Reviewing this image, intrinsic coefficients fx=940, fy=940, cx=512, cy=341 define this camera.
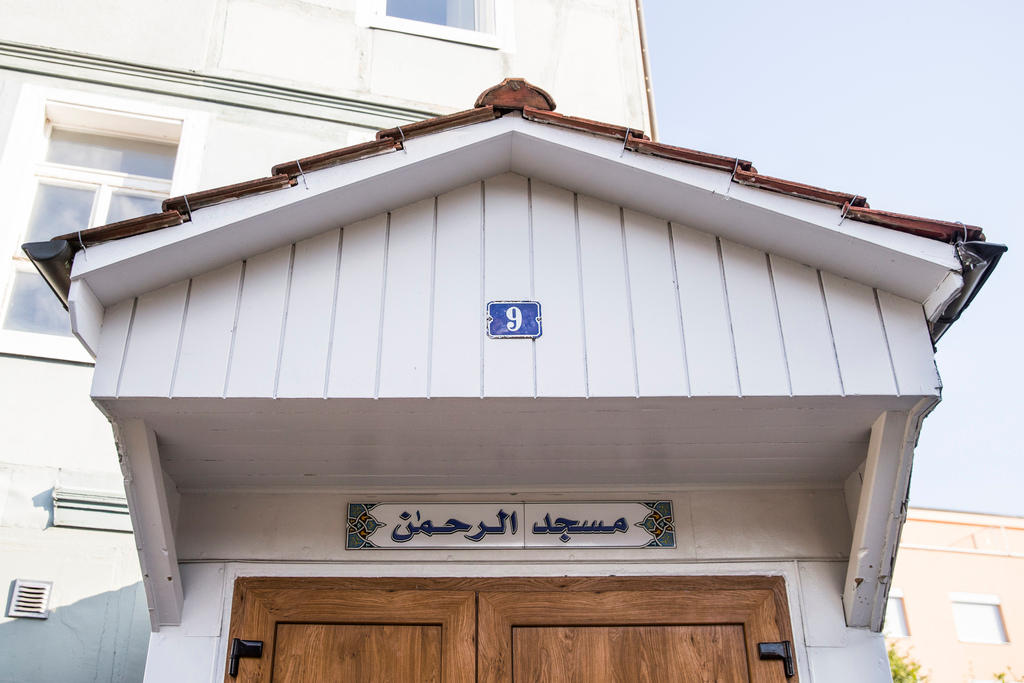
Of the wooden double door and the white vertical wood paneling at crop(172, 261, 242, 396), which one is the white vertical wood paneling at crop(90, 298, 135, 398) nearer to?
the white vertical wood paneling at crop(172, 261, 242, 396)

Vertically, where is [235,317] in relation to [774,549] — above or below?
above

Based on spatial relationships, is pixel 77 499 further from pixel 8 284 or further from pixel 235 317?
pixel 235 317

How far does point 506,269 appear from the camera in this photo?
12.2 feet

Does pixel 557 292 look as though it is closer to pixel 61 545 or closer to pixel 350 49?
pixel 61 545

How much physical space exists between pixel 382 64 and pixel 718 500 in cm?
407

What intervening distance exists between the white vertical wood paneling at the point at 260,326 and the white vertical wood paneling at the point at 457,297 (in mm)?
591

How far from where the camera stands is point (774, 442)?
3.88 m

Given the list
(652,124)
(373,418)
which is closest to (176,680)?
(373,418)

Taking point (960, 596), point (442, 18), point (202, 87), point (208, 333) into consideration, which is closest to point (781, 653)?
point (208, 333)

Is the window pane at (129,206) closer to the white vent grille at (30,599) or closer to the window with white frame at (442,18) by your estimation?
the window with white frame at (442,18)

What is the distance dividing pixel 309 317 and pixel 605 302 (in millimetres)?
1139

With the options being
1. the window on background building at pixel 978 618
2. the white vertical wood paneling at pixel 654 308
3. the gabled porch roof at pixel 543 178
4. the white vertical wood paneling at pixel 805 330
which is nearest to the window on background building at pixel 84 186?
the gabled porch roof at pixel 543 178

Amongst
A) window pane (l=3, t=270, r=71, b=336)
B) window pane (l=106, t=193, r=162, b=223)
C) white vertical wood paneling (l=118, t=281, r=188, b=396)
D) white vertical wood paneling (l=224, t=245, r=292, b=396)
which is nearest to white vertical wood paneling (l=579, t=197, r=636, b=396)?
white vertical wood paneling (l=224, t=245, r=292, b=396)

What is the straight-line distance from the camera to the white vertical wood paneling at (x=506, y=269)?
3.46 m
